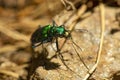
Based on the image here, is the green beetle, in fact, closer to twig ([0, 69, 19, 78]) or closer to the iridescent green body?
the iridescent green body

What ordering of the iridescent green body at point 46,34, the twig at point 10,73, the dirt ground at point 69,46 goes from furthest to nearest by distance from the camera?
the twig at point 10,73
the iridescent green body at point 46,34
the dirt ground at point 69,46

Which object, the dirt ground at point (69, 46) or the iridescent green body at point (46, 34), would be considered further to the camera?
the iridescent green body at point (46, 34)

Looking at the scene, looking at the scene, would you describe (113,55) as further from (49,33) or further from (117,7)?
(117,7)

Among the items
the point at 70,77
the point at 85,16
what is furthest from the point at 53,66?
the point at 85,16

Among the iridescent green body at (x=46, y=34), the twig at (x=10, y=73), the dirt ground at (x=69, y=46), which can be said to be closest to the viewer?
the dirt ground at (x=69, y=46)

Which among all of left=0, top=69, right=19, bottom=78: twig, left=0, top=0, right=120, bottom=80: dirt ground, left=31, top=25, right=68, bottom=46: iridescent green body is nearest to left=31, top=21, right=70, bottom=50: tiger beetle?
left=31, top=25, right=68, bottom=46: iridescent green body

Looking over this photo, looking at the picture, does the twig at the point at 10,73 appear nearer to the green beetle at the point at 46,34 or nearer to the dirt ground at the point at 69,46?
the dirt ground at the point at 69,46

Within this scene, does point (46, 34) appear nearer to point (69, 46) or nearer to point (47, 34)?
point (47, 34)

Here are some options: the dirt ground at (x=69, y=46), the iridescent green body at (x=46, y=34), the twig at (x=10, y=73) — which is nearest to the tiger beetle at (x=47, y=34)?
the iridescent green body at (x=46, y=34)

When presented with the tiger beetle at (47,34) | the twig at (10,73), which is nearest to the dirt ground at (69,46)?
the twig at (10,73)
